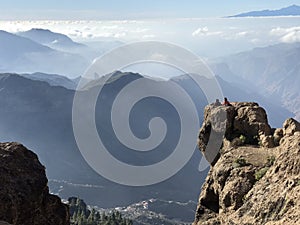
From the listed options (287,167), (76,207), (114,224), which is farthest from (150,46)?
(76,207)

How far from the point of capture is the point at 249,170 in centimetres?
Result: 3416

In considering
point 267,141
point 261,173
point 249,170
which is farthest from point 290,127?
point 261,173

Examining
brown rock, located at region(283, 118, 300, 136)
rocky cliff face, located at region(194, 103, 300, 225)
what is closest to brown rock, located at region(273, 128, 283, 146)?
rocky cliff face, located at region(194, 103, 300, 225)

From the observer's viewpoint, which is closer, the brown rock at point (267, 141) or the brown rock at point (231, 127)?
the brown rock at point (267, 141)

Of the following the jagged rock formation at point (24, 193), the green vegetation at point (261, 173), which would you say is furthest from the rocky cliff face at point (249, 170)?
the jagged rock formation at point (24, 193)

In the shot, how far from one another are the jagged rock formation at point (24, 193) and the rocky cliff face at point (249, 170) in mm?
12897

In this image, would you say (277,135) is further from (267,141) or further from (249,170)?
(249,170)

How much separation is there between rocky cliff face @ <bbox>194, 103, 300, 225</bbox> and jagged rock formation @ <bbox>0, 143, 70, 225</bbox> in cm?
1290

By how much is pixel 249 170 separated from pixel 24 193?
17854 millimetres

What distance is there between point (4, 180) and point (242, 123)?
2424cm

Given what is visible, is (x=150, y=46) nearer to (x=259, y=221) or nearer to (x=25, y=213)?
(x=25, y=213)

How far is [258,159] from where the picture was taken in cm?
3612

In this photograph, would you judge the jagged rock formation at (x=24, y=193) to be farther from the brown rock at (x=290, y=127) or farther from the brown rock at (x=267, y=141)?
the brown rock at (x=290, y=127)

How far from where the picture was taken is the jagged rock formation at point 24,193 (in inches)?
1184
